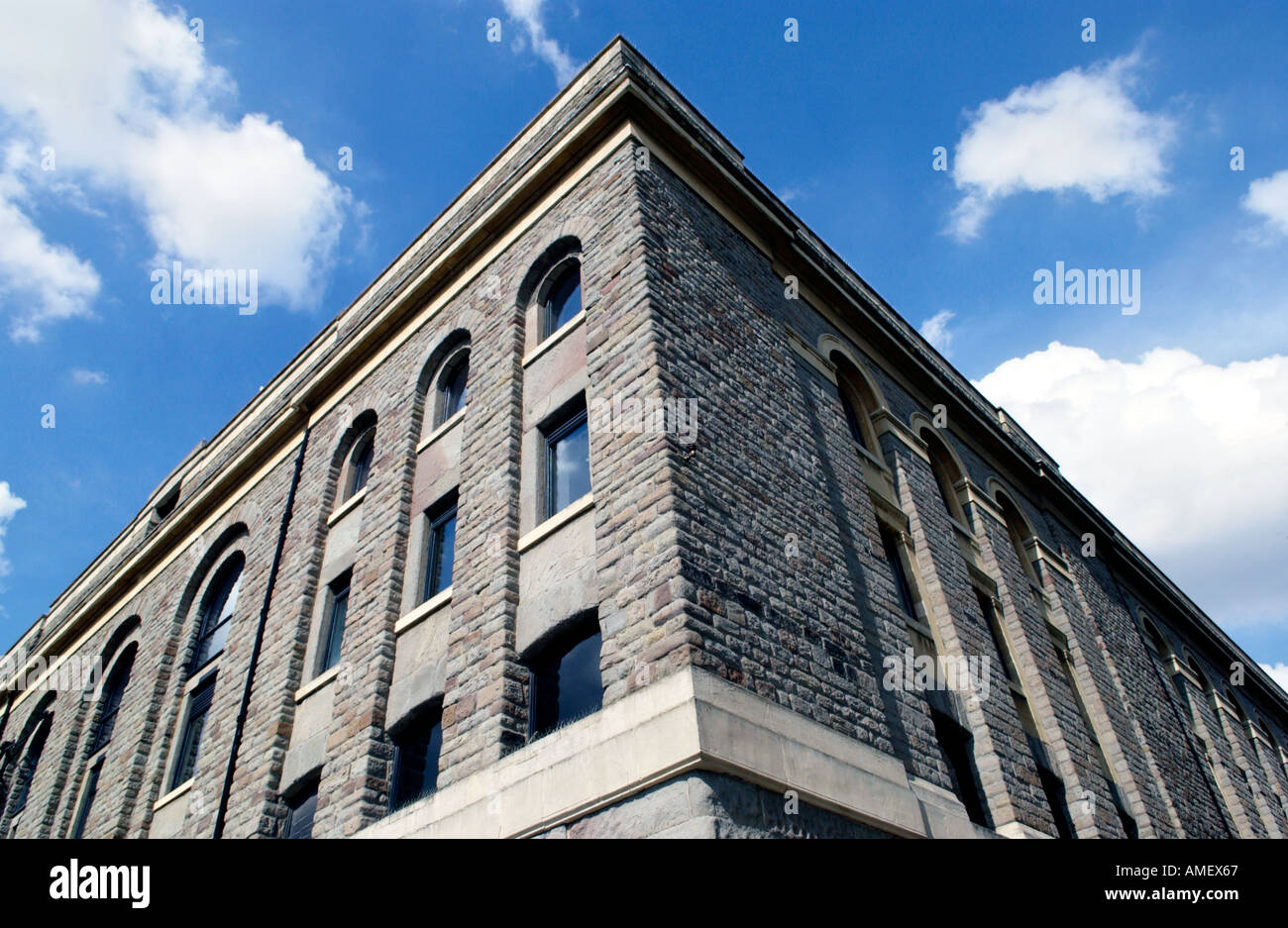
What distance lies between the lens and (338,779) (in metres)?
9.77

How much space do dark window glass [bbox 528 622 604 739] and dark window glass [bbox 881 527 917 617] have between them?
5.15 meters

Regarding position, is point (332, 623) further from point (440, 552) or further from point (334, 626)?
point (440, 552)

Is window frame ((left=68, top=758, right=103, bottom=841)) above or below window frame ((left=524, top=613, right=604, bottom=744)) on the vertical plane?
above

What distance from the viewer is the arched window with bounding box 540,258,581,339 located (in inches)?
459

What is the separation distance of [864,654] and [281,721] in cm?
764

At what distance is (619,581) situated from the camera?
311 inches

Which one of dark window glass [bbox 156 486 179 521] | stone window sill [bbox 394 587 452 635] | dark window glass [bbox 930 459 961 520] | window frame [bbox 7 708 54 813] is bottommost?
stone window sill [bbox 394 587 452 635]

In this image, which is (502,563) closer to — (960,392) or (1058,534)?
(960,392)

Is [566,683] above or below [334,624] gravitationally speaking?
below

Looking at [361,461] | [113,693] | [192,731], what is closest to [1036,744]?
[361,461]

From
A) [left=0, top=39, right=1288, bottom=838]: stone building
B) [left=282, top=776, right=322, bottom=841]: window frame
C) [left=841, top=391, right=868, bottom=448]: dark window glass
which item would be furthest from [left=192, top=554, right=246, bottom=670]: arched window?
[left=841, top=391, right=868, bottom=448]: dark window glass

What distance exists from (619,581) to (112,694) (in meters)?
15.3

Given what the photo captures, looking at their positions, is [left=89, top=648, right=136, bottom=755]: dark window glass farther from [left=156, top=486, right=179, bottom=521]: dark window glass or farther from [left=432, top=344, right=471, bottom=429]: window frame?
[left=432, top=344, right=471, bottom=429]: window frame
